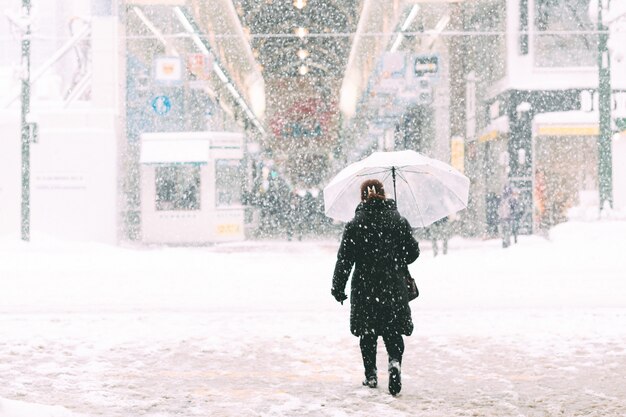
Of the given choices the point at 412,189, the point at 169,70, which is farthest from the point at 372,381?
the point at 169,70

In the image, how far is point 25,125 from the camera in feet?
69.4

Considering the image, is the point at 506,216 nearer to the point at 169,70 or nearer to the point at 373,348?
the point at 169,70

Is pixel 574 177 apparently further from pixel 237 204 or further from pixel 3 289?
pixel 3 289

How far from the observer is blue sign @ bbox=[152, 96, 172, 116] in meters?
25.8

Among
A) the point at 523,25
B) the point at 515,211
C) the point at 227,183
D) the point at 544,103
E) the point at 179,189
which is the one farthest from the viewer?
the point at 544,103

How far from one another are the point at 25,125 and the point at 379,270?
17.0 m

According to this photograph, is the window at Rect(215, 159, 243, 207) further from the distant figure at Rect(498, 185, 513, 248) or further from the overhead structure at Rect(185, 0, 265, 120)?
the distant figure at Rect(498, 185, 513, 248)

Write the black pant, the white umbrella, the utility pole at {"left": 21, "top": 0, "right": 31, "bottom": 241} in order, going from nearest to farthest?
the black pant
the white umbrella
the utility pole at {"left": 21, "top": 0, "right": 31, "bottom": 241}

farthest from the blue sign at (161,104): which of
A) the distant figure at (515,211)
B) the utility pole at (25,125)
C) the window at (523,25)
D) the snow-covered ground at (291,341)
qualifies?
the window at (523,25)

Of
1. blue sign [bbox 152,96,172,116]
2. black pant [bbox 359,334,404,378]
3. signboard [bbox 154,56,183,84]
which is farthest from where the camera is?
blue sign [bbox 152,96,172,116]

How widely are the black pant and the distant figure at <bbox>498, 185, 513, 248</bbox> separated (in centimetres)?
1605

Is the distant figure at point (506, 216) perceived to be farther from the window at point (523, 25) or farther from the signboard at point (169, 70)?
the signboard at point (169, 70)

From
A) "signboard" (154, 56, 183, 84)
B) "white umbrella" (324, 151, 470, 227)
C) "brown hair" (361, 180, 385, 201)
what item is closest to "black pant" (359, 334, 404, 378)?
"brown hair" (361, 180, 385, 201)

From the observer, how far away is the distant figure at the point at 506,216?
71.9 feet
